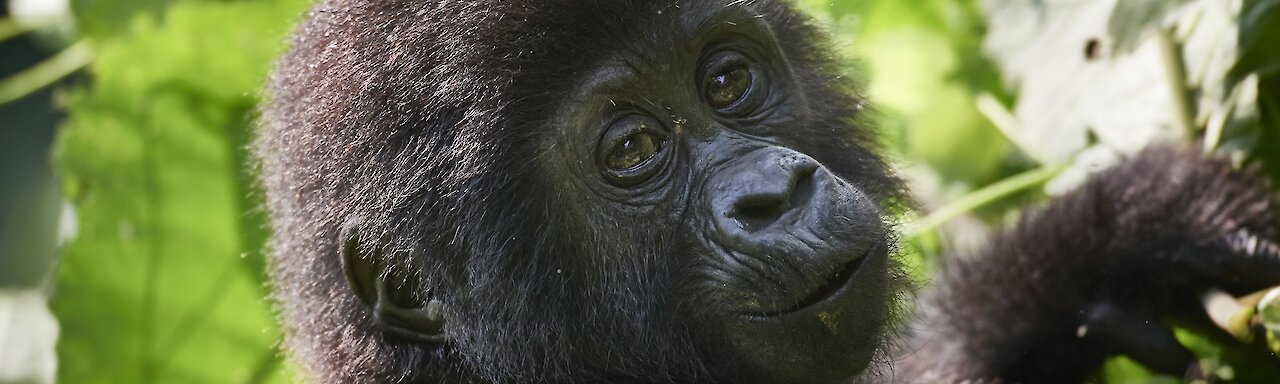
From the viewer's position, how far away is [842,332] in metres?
2.60

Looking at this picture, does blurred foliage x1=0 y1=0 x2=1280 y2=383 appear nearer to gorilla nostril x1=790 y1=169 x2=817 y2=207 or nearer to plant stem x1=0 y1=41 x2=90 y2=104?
plant stem x1=0 y1=41 x2=90 y2=104

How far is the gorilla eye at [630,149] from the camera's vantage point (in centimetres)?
272

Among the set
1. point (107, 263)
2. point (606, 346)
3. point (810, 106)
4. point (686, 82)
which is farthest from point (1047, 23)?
point (107, 263)

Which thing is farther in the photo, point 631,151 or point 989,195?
point 989,195

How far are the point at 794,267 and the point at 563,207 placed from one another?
0.51 m

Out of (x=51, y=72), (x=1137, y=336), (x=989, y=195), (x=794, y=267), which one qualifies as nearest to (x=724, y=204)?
(x=794, y=267)

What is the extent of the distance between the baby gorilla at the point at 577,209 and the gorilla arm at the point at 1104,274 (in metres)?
0.02

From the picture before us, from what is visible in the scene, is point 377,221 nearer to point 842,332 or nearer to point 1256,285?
point 842,332

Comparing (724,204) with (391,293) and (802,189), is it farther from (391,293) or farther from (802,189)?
(391,293)

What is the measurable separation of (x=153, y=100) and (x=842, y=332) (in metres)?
2.71

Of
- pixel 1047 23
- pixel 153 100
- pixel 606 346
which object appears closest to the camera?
pixel 606 346

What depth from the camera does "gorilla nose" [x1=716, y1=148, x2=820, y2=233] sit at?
2.51m

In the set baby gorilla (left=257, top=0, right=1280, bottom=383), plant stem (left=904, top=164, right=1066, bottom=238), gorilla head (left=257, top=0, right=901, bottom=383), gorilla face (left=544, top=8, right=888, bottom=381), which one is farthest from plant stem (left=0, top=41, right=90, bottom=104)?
plant stem (left=904, top=164, right=1066, bottom=238)

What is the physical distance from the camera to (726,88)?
2877 mm
